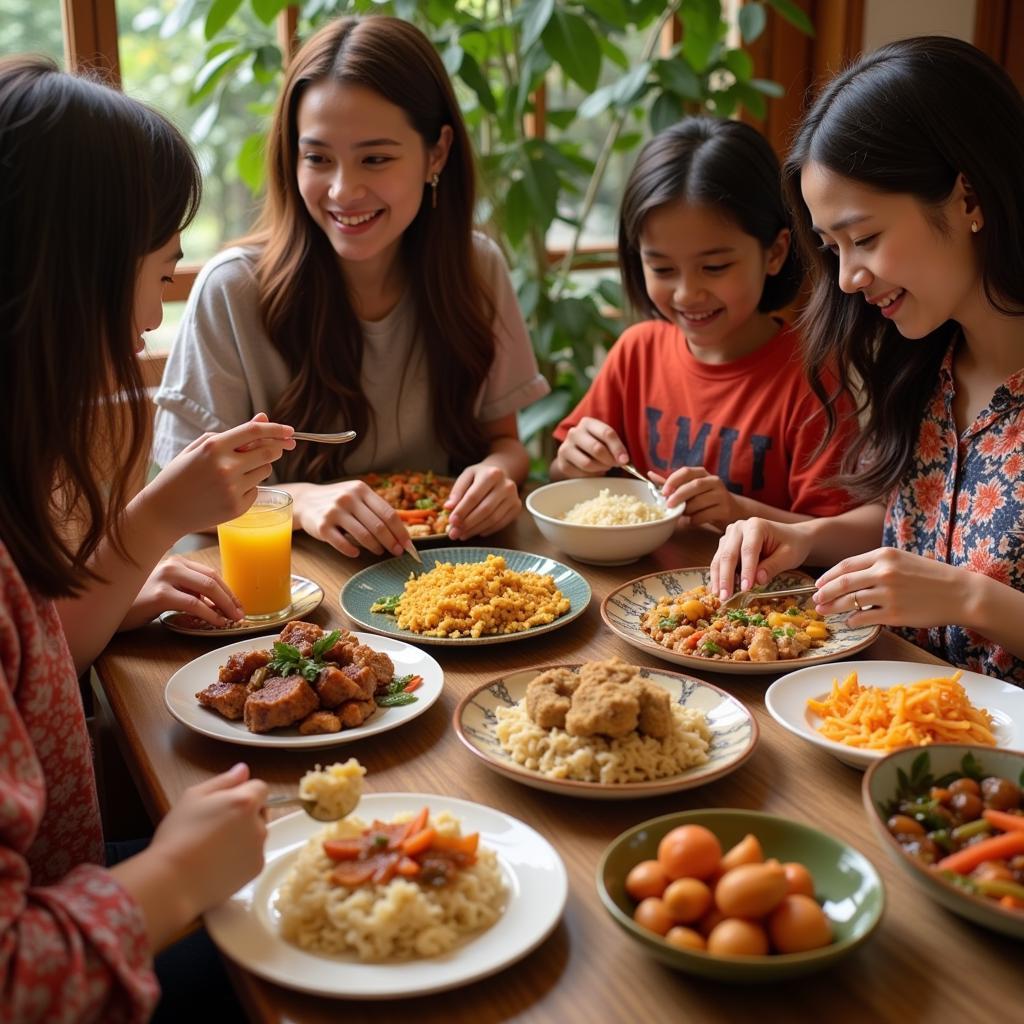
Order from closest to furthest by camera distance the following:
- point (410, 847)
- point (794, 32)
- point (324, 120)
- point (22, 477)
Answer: point (410, 847), point (22, 477), point (324, 120), point (794, 32)

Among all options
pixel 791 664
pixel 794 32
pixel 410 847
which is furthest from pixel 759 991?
pixel 794 32

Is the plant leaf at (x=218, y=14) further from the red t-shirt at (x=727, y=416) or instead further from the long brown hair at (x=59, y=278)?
the long brown hair at (x=59, y=278)

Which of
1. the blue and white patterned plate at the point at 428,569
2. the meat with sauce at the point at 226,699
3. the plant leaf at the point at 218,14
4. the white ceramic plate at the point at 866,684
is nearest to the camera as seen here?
the white ceramic plate at the point at 866,684

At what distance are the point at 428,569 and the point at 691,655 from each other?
545mm

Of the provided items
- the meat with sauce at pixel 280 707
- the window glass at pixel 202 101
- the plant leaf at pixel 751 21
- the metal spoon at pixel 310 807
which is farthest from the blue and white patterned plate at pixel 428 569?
the plant leaf at pixel 751 21

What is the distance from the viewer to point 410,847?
965mm

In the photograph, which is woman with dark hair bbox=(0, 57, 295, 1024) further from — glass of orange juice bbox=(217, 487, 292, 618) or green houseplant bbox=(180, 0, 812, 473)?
green houseplant bbox=(180, 0, 812, 473)

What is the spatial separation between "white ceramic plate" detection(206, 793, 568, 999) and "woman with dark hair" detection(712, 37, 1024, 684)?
0.60 meters

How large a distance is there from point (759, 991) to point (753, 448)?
60.2 inches

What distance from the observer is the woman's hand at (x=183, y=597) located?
1574 mm

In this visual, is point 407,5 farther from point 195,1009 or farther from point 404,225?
point 195,1009

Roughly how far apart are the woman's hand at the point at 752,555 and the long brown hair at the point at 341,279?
0.91 m

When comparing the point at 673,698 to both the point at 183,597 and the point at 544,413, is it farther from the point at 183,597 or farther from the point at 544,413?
the point at 544,413

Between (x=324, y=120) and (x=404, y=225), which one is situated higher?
(x=324, y=120)
